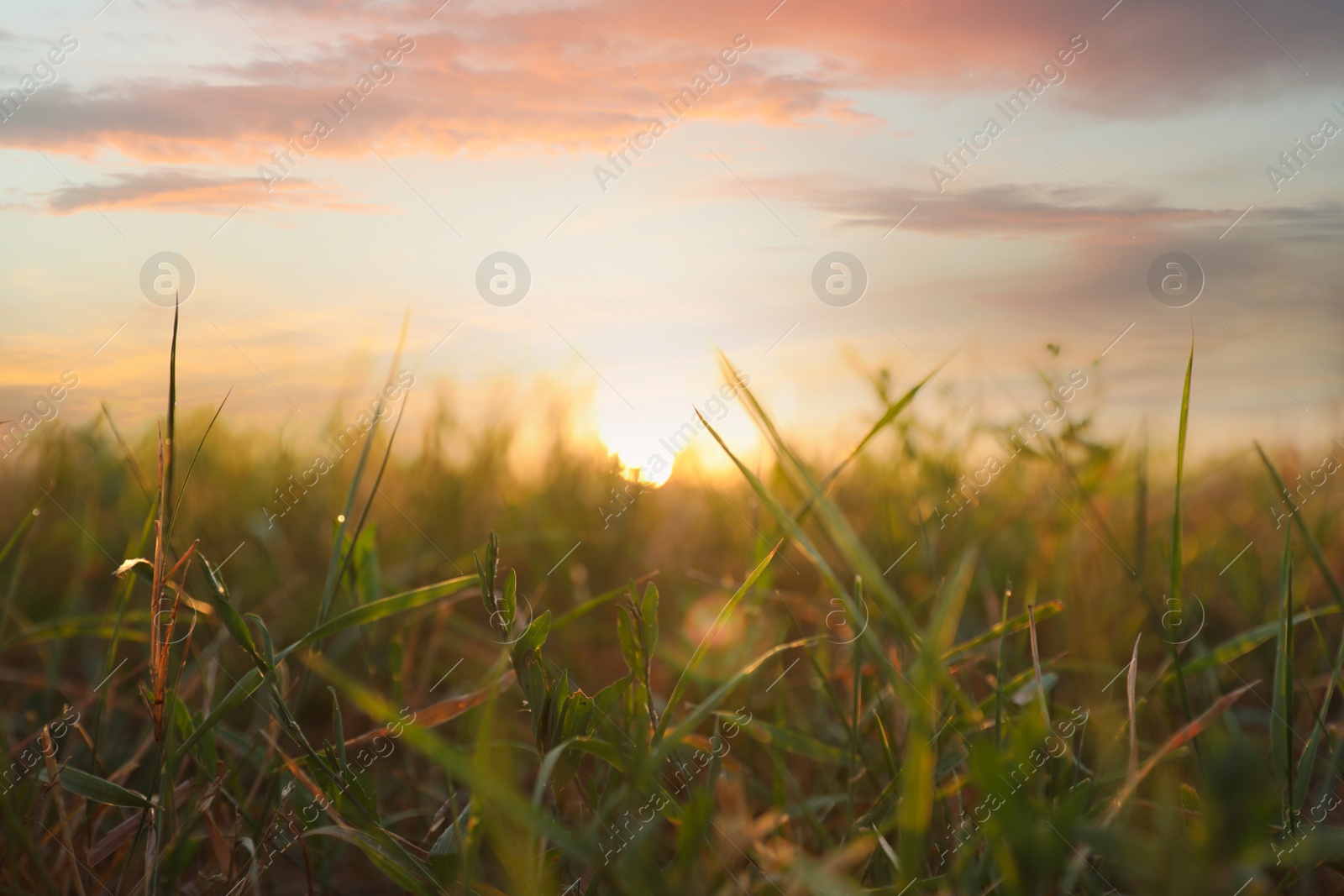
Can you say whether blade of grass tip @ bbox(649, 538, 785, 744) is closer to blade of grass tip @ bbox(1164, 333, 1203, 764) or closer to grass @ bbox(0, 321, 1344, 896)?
grass @ bbox(0, 321, 1344, 896)

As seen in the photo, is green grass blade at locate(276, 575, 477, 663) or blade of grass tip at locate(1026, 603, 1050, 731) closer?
blade of grass tip at locate(1026, 603, 1050, 731)

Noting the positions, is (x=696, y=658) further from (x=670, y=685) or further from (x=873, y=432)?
(x=670, y=685)

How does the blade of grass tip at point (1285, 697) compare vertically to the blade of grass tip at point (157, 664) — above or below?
below

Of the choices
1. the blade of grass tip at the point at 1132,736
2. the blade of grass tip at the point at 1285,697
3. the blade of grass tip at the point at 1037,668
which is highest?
the blade of grass tip at the point at 1037,668

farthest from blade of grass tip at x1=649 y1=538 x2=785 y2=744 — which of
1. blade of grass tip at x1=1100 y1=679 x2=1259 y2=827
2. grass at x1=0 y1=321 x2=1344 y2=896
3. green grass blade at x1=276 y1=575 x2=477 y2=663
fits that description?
blade of grass tip at x1=1100 y1=679 x2=1259 y2=827

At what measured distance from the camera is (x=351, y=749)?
5.21ft

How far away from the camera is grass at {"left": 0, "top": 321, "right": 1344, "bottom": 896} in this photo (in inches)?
35.2

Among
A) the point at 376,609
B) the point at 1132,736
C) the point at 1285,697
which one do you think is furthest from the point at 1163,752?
the point at 376,609

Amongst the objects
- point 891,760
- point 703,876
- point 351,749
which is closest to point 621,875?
point 703,876

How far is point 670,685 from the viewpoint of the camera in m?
1.78

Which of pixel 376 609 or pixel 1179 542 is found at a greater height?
pixel 376 609

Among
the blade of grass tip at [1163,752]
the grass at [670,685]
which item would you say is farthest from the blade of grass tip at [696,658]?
the blade of grass tip at [1163,752]

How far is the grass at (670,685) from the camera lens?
894 millimetres

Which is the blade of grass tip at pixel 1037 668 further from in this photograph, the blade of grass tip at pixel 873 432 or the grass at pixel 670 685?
the blade of grass tip at pixel 873 432
